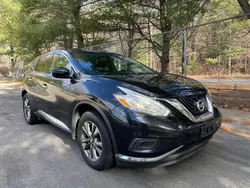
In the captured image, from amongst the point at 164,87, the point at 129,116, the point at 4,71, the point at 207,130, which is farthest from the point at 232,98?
the point at 4,71

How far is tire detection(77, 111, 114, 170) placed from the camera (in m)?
2.65

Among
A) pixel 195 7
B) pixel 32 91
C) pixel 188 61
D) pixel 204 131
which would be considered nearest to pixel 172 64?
pixel 188 61

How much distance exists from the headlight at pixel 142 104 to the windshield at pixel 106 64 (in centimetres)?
91

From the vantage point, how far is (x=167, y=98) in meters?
2.47

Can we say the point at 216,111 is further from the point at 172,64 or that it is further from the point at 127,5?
the point at 127,5

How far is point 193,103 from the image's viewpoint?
2.66 metres

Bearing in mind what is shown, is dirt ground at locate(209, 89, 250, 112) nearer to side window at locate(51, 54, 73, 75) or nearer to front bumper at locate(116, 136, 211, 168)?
front bumper at locate(116, 136, 211, 168)

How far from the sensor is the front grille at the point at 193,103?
2.56m

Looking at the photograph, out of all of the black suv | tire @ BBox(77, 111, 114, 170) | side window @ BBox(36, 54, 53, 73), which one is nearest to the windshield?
the black suv

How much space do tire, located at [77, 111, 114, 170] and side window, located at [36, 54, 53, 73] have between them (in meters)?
1.68

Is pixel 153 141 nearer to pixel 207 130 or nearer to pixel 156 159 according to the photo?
pixel 156 159

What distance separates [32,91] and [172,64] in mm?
4957

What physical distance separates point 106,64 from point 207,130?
1.89 metres

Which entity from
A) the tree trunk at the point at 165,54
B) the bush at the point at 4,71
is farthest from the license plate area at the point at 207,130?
the bush at the point at 4,71
